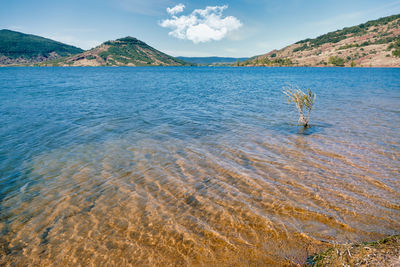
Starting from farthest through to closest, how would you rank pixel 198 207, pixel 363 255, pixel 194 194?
pixel 194 194 < pixel 198 207 < pixel 363 255

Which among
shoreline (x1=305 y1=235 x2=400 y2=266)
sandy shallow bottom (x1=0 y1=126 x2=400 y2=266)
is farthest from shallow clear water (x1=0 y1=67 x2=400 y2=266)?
shoreline (x1=305 y1=235 x2=400 y2=266)

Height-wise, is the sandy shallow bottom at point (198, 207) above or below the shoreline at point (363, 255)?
below

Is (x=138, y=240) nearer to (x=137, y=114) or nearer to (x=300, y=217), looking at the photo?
(x=300, y=217)

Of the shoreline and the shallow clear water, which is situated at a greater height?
the shoreline

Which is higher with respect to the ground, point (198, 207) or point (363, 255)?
point (363, 255)

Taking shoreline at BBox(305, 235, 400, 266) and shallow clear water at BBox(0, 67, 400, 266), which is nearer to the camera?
shoreline at BBox(305, 235, 400, 266)

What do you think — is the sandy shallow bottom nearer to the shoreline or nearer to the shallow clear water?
the shallow clear water

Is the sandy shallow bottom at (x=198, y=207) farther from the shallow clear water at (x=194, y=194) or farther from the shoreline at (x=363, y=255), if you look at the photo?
the shoreline at (x=363, y=255)

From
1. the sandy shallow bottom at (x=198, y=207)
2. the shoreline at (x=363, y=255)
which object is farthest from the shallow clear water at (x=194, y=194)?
the shoreline at (x=363, y=255)

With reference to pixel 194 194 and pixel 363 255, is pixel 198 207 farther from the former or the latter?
pixel 363 255

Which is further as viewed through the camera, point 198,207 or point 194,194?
point 194,194

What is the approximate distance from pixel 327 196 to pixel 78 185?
316 inches

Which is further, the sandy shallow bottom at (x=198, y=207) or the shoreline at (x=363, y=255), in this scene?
the sandy shallow bottom at (x=198, y=207)

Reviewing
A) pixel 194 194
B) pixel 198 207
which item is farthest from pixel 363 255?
pixel 194 194
